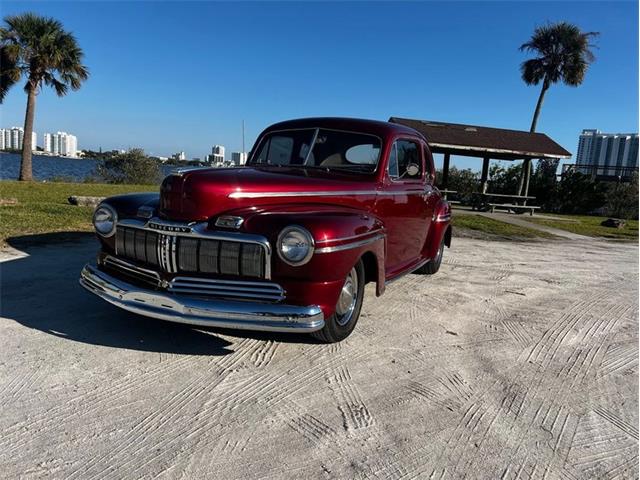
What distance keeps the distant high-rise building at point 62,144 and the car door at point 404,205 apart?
8122 cm

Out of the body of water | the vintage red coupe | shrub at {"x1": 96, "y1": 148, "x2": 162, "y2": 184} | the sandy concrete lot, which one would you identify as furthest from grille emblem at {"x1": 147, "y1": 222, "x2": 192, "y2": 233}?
shrub at {"x1": 96, "y1": 148, "x2": 162, "y2": 184}

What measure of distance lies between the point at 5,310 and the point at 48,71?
21.1 meters

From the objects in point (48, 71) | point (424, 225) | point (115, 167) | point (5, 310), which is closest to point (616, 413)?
point (424, 225)

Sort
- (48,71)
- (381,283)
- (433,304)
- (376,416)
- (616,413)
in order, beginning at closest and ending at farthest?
(376,416)
(616,413)
(381,283)
(433,304)
(48,71)

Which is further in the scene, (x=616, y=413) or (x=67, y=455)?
(x=616, y=413)

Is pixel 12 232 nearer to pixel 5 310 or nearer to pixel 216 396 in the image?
pixel 5 310

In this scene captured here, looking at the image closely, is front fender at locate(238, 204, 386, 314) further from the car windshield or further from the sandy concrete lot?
the car windshield

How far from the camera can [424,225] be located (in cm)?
540

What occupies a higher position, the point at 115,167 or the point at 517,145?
the point at 517,145

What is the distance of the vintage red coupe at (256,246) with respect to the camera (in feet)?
9.71

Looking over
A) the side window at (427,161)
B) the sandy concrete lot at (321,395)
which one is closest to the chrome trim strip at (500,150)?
the side window at (427,161)

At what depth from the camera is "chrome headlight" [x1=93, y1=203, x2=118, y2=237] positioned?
3.71m

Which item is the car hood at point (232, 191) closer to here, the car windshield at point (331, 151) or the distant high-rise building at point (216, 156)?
→ the car windshield at point (331, 151)

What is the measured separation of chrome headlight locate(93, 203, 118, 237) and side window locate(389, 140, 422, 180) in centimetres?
254
